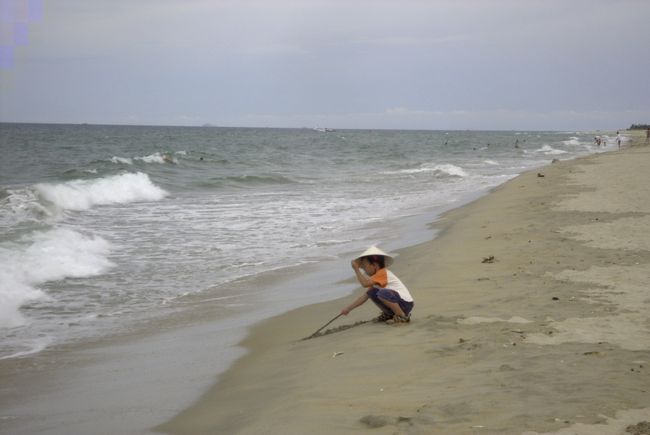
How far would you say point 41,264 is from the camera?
11266mm

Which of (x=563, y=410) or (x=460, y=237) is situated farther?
Result: (x=460, y=237)

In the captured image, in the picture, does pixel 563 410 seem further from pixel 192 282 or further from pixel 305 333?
pixel 192 282

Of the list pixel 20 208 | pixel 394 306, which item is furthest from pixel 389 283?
pixel 20 208

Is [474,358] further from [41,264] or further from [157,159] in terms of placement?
[157,159]

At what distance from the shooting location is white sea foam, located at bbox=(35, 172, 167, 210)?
21.7 m

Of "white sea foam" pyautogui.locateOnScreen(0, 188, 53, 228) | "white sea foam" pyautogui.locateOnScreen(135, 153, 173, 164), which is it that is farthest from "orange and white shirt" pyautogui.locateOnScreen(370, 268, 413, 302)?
"white sea foam" pyautogui.locateOnScreen(135, 153, 173, 164)

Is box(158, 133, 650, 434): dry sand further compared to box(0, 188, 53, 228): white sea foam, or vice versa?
box(0, 188, 53, 228): white sea foam

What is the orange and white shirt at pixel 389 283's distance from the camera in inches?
276

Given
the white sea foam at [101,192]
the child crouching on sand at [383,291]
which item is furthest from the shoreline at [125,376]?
the white sea foam at [101,192]

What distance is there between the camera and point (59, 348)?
7418 mm

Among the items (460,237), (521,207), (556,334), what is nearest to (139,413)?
(556,334)

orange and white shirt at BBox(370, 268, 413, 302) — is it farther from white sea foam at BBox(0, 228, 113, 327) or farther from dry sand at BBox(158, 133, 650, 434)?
white sea foam at BBox(0, 228, 113, 327)

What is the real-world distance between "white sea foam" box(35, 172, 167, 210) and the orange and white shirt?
1585 centimetres

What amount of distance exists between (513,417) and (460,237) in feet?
27.7
